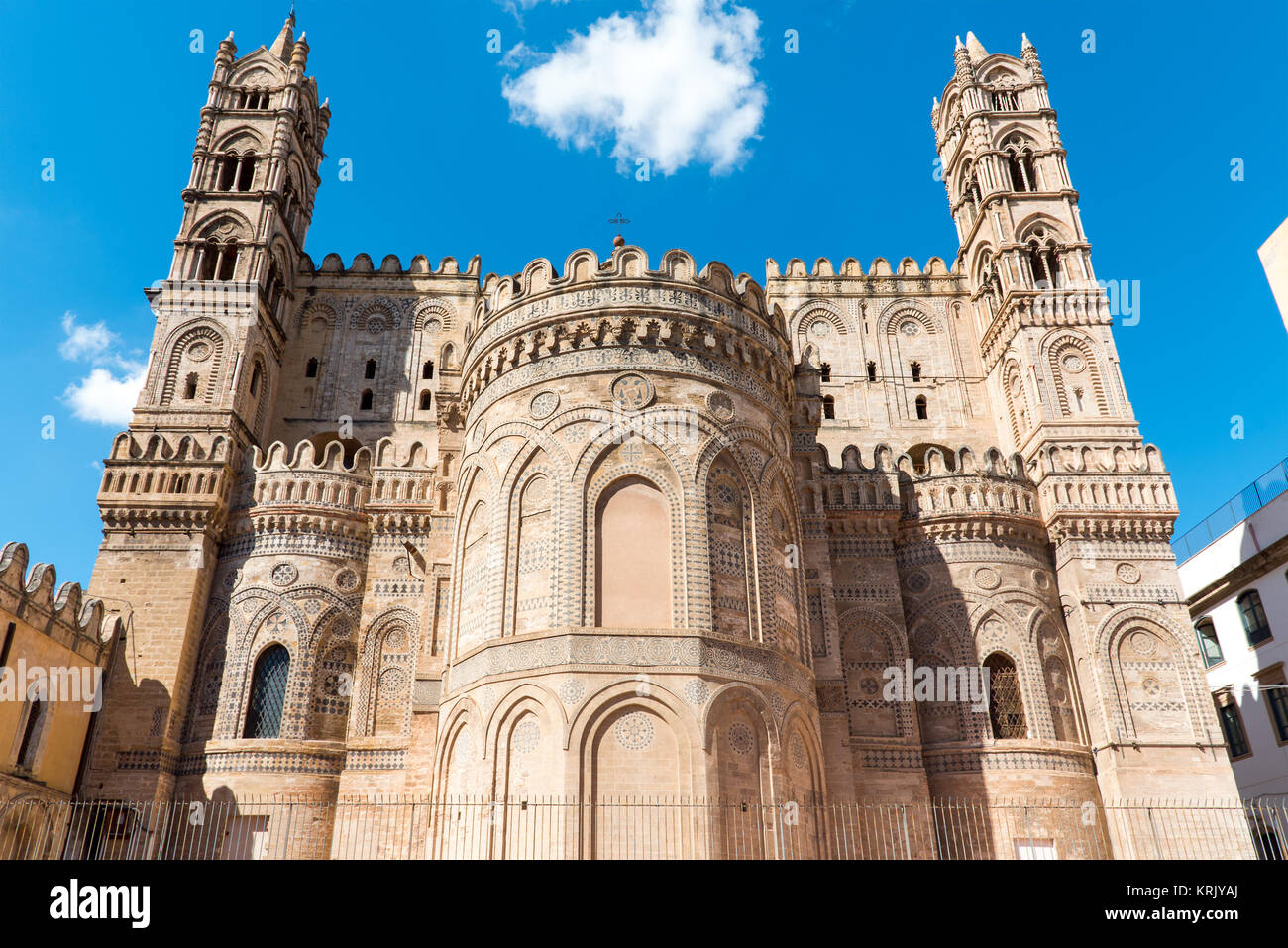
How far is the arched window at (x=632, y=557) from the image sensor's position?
1547cm

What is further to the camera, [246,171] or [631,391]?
[246,171]

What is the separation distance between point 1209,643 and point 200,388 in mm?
30638

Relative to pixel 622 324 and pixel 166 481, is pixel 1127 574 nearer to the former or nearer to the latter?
pixel 622 324

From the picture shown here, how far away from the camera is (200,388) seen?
23.6 meters

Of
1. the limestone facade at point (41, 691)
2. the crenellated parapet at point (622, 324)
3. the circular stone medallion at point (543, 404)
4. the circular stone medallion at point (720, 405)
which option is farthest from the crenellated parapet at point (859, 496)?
the limestone facade at point (41, 691)

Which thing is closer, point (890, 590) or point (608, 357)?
point (608, 357)

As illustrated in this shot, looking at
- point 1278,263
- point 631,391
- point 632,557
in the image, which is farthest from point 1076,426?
point 632,557

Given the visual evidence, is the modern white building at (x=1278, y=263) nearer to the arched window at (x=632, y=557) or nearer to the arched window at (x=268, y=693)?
the arched window at (x=632, y=557)

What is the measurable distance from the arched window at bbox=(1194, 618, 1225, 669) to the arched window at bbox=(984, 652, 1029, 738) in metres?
11.8

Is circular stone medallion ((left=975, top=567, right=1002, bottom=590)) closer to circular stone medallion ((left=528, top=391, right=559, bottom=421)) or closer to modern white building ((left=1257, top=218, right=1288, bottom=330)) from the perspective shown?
modern white building ((left=1257, top=218, right=1288, bottom=330))
